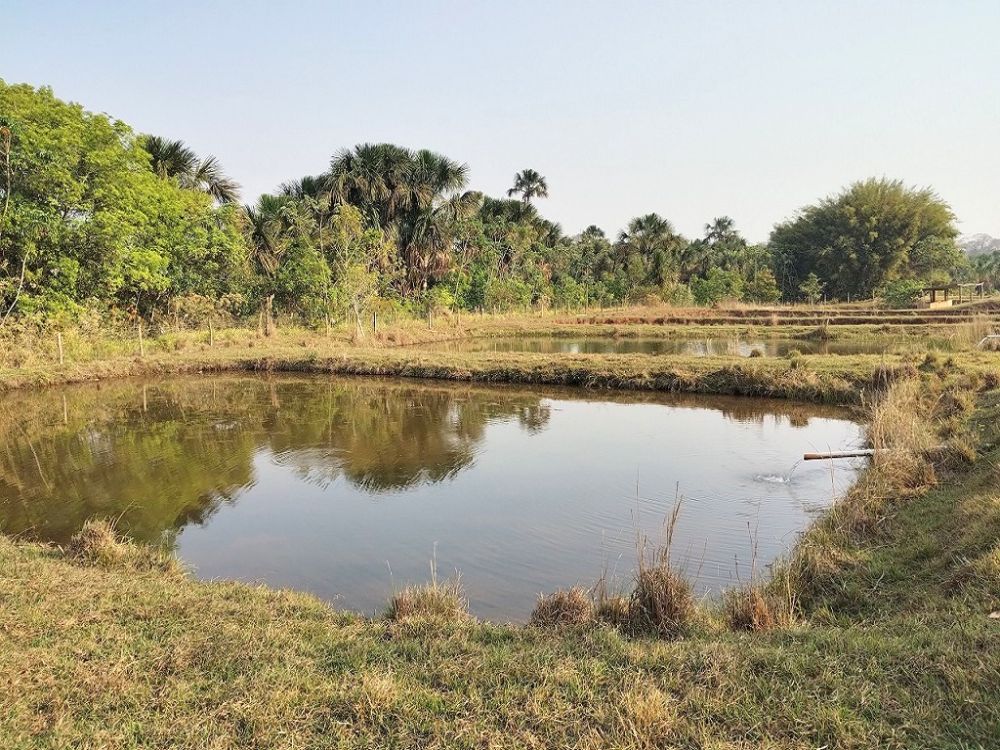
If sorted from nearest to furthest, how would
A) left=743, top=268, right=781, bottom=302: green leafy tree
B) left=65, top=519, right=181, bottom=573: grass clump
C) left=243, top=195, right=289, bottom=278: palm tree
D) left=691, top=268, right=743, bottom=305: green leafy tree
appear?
left=65, top=519, right=181, bottom=573: grass clump, left=243, top=195, right=289, bottom=278: palm tree, left=691, top=268, right=743, bottom=305: green leafy tree, left=743, top=268, right=781, bottom=302: green leafy tree

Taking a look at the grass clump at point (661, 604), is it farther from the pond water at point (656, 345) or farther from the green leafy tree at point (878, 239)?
the green leafy tree at point (878, 239)

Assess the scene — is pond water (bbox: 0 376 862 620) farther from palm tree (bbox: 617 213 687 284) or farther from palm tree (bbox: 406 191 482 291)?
palm tree (bbox: 617 213 687 284)

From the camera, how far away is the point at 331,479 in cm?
1027

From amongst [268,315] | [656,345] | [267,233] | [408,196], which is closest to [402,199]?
[408,196]

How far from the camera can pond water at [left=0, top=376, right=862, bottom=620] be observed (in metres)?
6.97

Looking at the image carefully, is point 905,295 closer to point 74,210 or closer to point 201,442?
point 201,442

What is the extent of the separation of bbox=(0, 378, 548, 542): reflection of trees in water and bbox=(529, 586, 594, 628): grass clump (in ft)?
17.4

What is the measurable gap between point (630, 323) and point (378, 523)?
3105 cm

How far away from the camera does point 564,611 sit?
4.74 m

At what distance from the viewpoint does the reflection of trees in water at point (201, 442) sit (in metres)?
9.02

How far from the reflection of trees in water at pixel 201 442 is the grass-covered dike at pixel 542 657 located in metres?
2.76

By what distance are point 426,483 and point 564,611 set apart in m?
5.45

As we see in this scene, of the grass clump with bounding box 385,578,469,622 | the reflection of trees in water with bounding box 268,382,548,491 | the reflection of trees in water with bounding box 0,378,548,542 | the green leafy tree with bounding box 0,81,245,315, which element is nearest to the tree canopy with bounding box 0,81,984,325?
the green leafy tree with bounding box 0,81,245,315

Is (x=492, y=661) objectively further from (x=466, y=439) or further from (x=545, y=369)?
(x=545, y=369)
